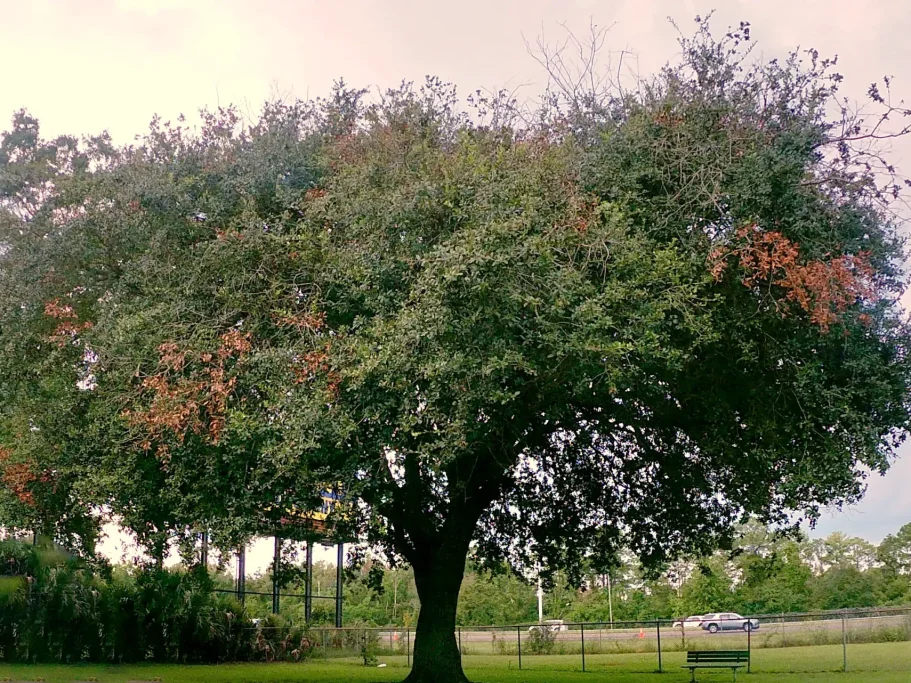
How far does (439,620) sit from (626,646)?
61.1 ft

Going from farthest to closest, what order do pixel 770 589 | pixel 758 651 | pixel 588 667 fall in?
1. pixel 770 589
2. pixel 758 651
3. pixel 588 667

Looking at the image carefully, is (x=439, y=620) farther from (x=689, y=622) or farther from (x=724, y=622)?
(x=724, y=622)

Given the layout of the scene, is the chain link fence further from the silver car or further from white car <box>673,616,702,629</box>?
the silver car

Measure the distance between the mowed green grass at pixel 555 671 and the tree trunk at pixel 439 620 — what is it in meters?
2.51

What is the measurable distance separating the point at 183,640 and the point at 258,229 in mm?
15924

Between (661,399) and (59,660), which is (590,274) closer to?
(661,399)

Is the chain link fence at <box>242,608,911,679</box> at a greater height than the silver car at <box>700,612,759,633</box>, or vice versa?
the chain link fence at <box>242,608,911,679</box>

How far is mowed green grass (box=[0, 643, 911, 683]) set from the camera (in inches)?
741

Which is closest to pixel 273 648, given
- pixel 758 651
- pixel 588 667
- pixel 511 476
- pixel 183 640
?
pixel 183 640

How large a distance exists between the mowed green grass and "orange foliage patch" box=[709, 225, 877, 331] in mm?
9034

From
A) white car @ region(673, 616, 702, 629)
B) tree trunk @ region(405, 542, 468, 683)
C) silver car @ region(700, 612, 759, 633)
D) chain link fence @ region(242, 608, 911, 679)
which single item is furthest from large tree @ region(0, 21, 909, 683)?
silver car @ region(700, 612, 759, 633)

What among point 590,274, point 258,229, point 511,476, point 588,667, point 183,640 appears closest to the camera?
point 590,274

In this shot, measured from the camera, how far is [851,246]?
12.5 metres

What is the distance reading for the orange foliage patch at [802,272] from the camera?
11.9 m
